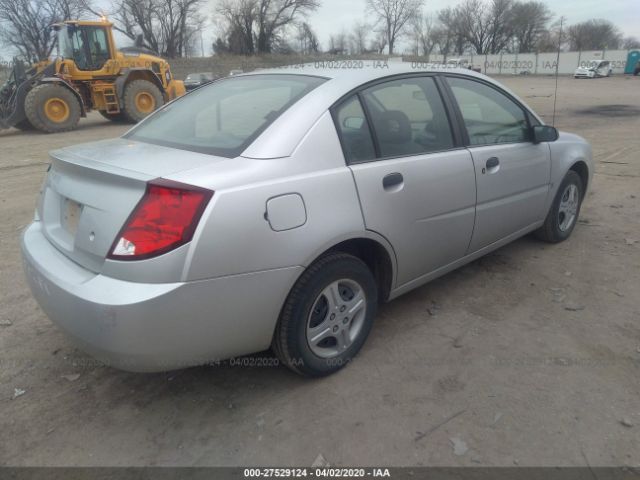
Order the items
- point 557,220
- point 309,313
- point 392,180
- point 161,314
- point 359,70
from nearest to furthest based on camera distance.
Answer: point 161,314 < point 309,313 < point 392,180 < point 359,70 < point 557,220

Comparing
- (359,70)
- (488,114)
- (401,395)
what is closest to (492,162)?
(488,114)

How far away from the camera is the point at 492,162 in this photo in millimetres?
3336

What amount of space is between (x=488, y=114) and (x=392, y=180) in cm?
128

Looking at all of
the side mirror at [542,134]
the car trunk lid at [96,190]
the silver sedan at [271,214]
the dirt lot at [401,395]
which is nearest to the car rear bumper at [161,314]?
the silver sedan at [271,214]

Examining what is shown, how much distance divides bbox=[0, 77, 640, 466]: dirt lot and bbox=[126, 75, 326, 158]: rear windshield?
1.27 meters

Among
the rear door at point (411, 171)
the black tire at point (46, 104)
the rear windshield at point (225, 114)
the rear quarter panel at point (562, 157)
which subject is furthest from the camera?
the black tire at point (46, 104)

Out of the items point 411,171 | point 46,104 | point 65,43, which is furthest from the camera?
point 65,43

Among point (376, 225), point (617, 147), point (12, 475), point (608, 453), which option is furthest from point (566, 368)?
point (617, 147)

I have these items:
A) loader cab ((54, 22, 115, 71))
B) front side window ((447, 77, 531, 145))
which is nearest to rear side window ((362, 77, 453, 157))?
front side window ((447, 77, 531, 145))

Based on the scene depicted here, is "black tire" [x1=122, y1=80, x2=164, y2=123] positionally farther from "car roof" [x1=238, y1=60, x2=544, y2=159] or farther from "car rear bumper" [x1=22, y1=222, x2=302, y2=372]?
"car rear bumper" [x1=22, y1=222, x2=302, y2=372]

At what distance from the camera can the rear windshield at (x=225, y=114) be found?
248 centimetres

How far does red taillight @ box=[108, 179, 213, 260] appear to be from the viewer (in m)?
1.97

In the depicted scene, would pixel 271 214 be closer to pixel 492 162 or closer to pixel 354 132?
pixel 354 132

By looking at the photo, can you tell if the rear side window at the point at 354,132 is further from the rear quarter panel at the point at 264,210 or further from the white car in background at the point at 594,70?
the white car in background at the point at 594,70
